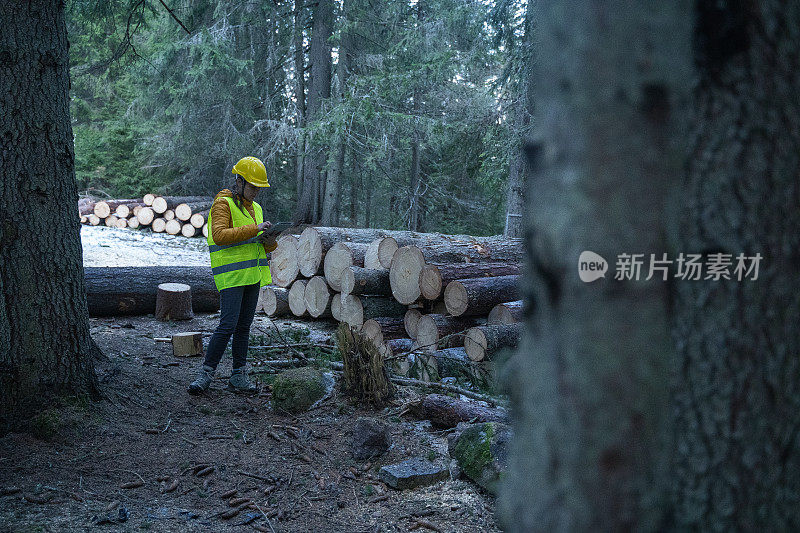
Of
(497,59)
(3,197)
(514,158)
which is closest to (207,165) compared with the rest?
(497,59)

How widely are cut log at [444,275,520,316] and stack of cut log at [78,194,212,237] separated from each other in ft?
37.3

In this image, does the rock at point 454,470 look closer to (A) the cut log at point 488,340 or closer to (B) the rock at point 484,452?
(B) the rock at point 484,452

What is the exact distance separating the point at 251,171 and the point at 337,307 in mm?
3073

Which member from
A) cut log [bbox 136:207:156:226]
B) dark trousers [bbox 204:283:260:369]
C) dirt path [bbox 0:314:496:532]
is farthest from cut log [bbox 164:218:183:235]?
dark trousers [bbox 204:283:260:369]

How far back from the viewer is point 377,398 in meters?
4.88

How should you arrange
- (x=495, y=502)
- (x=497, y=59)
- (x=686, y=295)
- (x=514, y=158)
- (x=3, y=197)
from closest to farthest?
(x=686, y=295) < (x=495, y=502) < (x=3, y=197) < (x=514, y=158) < (x=497, y=59)

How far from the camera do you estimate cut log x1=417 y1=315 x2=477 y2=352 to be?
6492 millimetres

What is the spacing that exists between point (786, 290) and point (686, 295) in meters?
0.23

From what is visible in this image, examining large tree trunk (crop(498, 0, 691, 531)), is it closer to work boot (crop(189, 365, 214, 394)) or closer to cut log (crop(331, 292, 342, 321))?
work boot (crop(189, 365, 214, 394))

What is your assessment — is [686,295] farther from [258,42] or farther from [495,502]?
[258,42]

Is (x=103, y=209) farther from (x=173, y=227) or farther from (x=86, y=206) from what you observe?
(x=173, y=227)

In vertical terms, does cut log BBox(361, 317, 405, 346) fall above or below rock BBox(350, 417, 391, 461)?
above

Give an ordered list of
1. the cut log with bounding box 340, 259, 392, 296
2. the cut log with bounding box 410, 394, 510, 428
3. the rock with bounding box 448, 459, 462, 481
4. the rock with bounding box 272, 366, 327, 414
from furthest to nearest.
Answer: the cut log with bounding box 340, 259, 392, 296 → the rock with bounding box 272, 366, 327, 414 → the cut log with bounding box 410, 394, 510, 428 → the rock with bounding box 448, 459, 462, 481

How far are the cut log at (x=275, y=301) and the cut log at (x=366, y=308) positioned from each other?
52.8 inches
